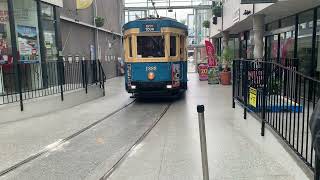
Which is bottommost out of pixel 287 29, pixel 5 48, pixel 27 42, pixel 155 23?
pixel 5 48

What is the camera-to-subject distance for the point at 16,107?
9.13m

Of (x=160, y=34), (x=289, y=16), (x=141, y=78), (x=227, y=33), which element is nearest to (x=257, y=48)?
(x=289, y=16)

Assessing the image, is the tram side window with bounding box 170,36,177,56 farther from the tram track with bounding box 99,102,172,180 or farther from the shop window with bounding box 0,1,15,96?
the shop window with bounding box 0,1,15,96

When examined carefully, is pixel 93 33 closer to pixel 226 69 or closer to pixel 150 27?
pixel 226 69

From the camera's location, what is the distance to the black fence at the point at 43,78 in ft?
32.7

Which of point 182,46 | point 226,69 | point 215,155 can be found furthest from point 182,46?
point 215,155

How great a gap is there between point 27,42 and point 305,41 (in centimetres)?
936

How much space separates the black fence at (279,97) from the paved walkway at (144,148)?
26cm

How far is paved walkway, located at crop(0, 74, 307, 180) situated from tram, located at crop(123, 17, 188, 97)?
202 centimetres

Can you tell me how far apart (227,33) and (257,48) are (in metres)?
8.11

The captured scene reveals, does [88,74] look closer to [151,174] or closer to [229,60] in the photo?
[229,60]

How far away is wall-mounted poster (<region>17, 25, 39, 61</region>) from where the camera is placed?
11.2m

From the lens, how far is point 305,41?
10.6m

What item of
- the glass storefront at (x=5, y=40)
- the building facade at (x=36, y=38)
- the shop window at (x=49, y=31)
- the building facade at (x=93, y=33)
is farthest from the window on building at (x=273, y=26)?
the glass storefront at (x=5, y=40)
